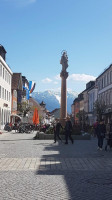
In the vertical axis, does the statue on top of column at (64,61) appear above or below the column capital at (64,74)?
above

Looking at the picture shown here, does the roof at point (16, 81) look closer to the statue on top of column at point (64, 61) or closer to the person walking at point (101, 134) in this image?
the statue on top of column at point (64, 61)

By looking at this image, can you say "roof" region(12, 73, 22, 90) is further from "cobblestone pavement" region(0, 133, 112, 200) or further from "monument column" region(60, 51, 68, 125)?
"cobblestone pavement" region(0, 133, 112, 200)

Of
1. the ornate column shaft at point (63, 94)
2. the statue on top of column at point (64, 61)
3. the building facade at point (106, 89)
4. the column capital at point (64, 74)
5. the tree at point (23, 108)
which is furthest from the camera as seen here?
the tree at point (23, 108)

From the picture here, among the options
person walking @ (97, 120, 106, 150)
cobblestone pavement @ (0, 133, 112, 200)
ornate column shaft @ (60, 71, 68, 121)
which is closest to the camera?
cobblestone pavement @ (0, 133, 112, 200)

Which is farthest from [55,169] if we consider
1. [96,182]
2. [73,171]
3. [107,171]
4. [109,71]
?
[109,71]

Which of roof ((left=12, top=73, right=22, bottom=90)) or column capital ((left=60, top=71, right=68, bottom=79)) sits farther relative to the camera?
roof ((left=12, top=73, right=22, bottom=90))

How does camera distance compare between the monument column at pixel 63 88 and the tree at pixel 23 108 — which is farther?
the tree at pixel 23 108

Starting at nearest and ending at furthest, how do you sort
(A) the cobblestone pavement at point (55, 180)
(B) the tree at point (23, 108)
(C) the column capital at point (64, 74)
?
(A) the cobblestone pavement at point (55, 180) → (C) the column capital at point (64, 74) → (B) the tree at point (23, 108)

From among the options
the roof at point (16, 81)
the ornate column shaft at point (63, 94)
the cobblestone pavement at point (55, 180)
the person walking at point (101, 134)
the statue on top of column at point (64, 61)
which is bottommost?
the cobblestone pavement at point (55, 180)

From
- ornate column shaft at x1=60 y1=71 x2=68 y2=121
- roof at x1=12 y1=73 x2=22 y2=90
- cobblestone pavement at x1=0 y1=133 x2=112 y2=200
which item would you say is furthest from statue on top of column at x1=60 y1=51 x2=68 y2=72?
roof at x1=12 y1=73 x2=22 y2=90

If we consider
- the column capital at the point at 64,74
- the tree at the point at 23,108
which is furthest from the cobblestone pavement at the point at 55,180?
the tree at the point at 23,108

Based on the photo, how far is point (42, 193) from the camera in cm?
695

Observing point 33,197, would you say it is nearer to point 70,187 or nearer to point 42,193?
point 42,193

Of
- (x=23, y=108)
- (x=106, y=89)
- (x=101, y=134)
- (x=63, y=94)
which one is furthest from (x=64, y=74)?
(x=23, y=108)
